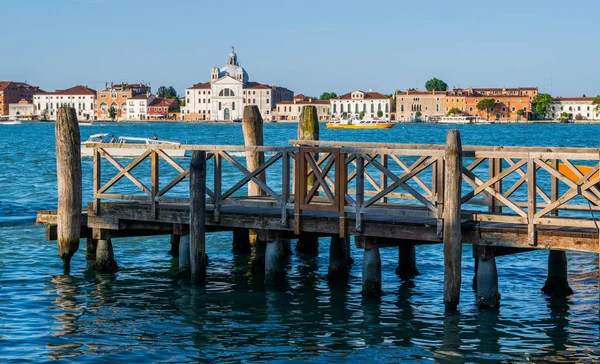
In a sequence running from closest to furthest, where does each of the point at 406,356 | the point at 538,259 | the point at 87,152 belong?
the point at 406,356, the point at 538,259, the point at 87,152

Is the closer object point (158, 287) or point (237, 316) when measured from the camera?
point (237, 316)

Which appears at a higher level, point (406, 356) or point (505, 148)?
point (505, 148)

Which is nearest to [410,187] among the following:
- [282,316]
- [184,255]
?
[282,316]

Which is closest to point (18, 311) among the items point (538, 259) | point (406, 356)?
point (406, 356)

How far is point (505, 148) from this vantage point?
1521 cm

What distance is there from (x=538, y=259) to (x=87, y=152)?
4235cm

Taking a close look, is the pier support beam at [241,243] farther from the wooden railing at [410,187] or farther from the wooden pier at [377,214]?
the wooden railing at [410,187]

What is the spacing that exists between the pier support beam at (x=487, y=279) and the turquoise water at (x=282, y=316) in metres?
0.17

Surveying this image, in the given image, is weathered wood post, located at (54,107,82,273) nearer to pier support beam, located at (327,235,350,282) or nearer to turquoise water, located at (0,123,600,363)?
turquoise water, located at (0,123,600,363)

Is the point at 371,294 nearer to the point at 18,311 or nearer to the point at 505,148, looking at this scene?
the point at 505,148

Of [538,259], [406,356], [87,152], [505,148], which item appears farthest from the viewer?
[87,152]

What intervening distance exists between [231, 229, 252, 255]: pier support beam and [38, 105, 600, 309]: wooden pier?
1447mm

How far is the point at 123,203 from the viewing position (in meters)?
16.4

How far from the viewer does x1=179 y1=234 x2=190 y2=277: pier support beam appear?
15.7 metres
